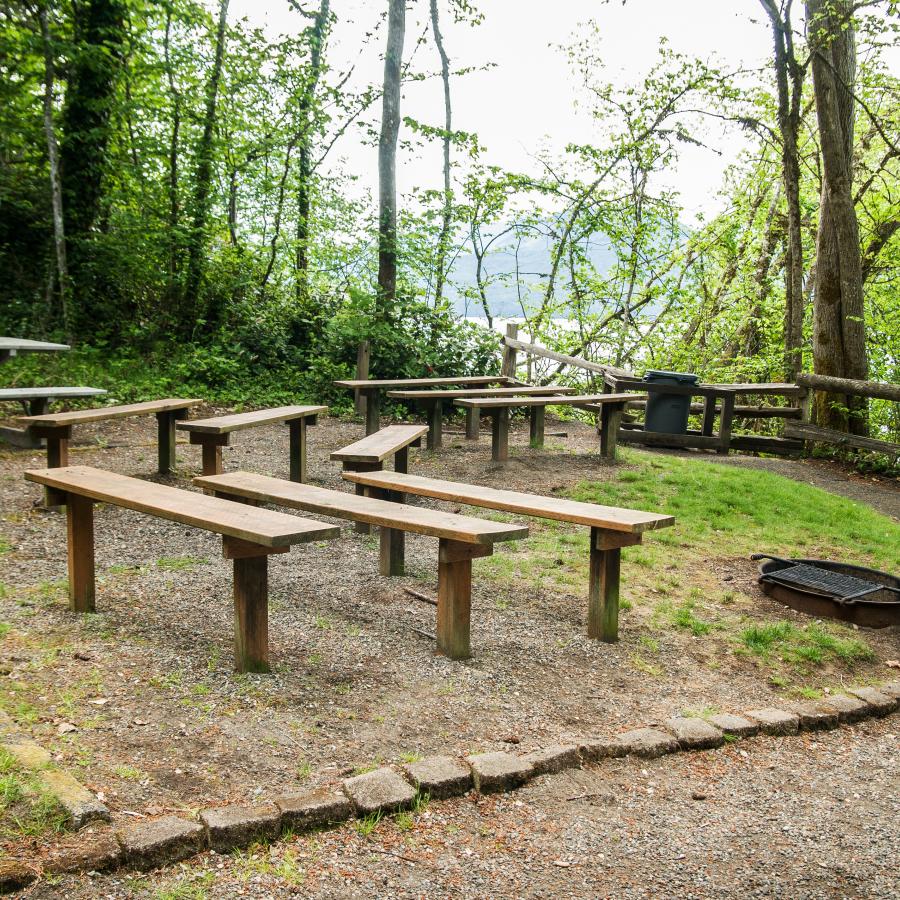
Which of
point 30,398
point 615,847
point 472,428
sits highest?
point 30,398

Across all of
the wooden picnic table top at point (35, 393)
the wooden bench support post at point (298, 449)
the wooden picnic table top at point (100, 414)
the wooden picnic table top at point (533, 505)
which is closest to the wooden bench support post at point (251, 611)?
the wooden picnic table top at point (533, 505)

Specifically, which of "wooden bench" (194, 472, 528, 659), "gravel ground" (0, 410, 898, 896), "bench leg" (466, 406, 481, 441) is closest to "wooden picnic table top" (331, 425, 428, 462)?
"gravel ground" (0, 410, 898, 896)

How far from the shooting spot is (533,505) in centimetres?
423

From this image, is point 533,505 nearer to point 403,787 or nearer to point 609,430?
point 403,787

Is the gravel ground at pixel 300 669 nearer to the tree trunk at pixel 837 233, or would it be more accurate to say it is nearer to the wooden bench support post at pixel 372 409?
the wooden bench support post at pixel 372 409

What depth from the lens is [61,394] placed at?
6.66 meters

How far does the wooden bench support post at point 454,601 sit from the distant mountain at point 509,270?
33.5 feet

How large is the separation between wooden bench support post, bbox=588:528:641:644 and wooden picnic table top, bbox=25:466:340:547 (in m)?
1.38

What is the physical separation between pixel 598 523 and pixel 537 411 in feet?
18.2

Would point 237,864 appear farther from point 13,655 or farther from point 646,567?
point 646,567

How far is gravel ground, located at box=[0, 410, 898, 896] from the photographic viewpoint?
2.86 m

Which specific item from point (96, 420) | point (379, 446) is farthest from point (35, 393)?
point (379, 446)

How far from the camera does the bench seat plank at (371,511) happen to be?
359cm

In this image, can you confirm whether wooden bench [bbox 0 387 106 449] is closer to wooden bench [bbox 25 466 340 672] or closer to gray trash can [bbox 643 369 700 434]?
wooden bench [bbox 25 466 340 672]
